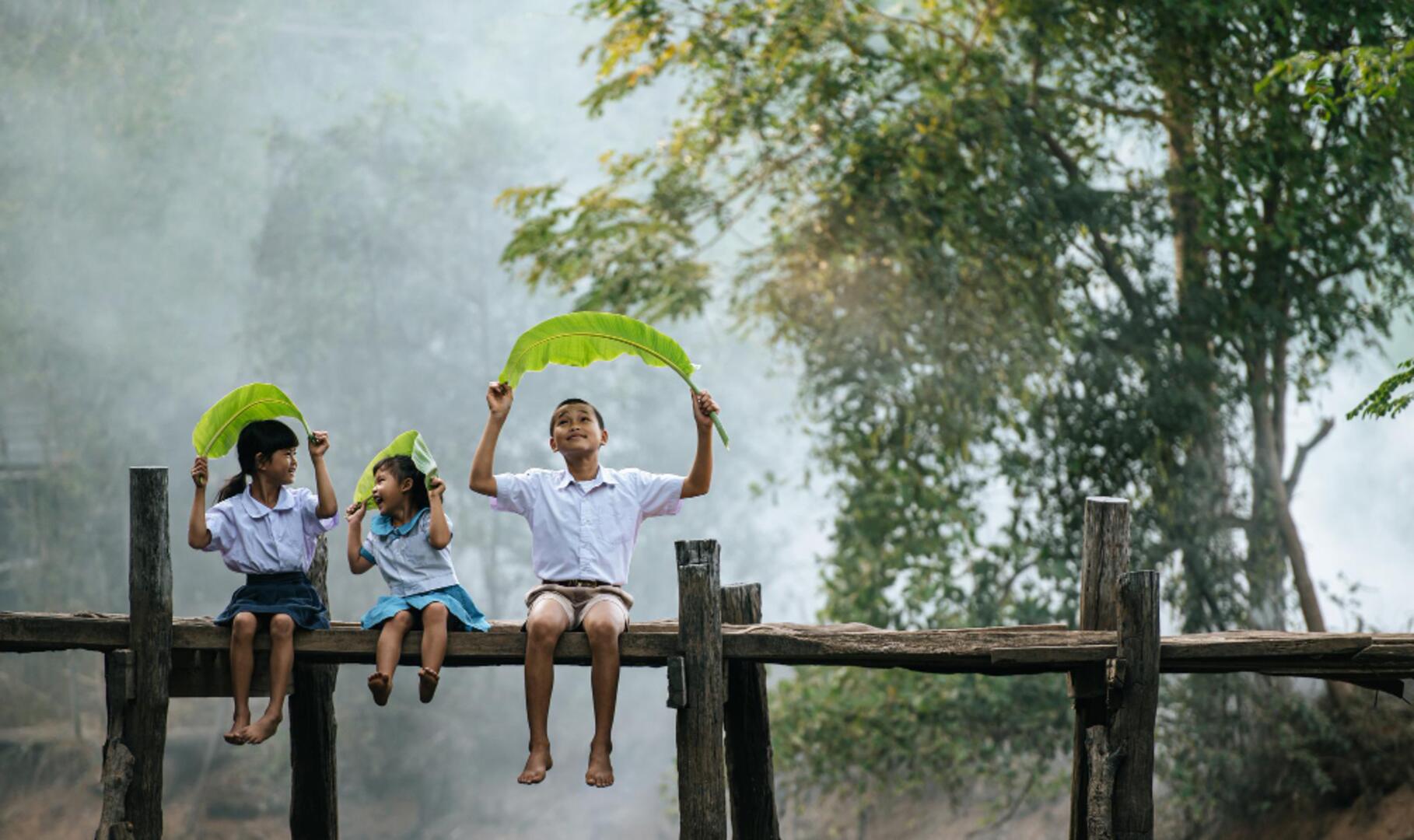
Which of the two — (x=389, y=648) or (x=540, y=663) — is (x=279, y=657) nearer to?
(x=389, y=648)

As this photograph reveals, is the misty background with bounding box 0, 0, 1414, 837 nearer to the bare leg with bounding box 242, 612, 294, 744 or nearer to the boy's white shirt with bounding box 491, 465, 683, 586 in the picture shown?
the boy's white shirt with bounding box 491, 465, 683, 586

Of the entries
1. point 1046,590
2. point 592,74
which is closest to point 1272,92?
point 1046,590

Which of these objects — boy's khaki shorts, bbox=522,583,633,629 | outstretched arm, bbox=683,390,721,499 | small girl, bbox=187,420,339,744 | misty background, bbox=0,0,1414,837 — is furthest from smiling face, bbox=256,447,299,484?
misty background, bbox=0,0,1414,837

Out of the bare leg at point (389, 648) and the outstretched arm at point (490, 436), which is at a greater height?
the outstretched arm at point (490, 436)

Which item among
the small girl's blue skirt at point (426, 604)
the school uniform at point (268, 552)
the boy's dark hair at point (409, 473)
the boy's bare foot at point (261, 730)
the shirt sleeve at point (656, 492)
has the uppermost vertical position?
the boy's dark hair at point (409, 473)

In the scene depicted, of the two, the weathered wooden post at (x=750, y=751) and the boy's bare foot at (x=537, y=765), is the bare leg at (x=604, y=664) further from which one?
the weathered wooden post at (x=750, y=751)

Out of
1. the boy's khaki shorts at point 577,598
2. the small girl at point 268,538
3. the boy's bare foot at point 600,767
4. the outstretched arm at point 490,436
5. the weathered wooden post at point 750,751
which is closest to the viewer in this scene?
the boy's bare foot at point 600,767

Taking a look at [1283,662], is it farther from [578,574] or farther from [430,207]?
[430,207]

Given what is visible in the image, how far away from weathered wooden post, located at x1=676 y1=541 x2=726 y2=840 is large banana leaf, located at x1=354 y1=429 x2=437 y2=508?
0.76m

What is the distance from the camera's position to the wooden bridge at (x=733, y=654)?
396 centimetres

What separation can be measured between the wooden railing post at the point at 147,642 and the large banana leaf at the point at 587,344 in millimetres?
1184

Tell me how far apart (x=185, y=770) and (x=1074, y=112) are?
11453 mm

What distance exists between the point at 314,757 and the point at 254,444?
4.65 feet

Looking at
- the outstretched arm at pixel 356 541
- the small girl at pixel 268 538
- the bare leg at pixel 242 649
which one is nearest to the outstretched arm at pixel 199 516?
the small girl at pixel 268 538
